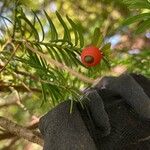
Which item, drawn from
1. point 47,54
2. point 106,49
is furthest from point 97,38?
point 47,54

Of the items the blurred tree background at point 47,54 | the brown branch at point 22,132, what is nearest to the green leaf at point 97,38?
the blurred tree background at point 47,54

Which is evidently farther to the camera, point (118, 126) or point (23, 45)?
point (23, 45)

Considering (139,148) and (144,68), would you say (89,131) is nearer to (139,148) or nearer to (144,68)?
(139,148)

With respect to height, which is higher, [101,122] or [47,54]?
[47,54]

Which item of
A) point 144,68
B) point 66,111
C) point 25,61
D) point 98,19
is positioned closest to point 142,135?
point 66,111

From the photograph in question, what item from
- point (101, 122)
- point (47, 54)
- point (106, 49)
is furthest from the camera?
point (47, 54)

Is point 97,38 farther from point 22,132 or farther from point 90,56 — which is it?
point 22,132

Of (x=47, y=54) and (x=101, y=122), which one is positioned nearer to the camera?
(x=101, y=122)

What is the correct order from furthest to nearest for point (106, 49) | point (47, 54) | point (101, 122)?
1. point (47, 54)
2. point (106, 49)
3. point (101, 122)
